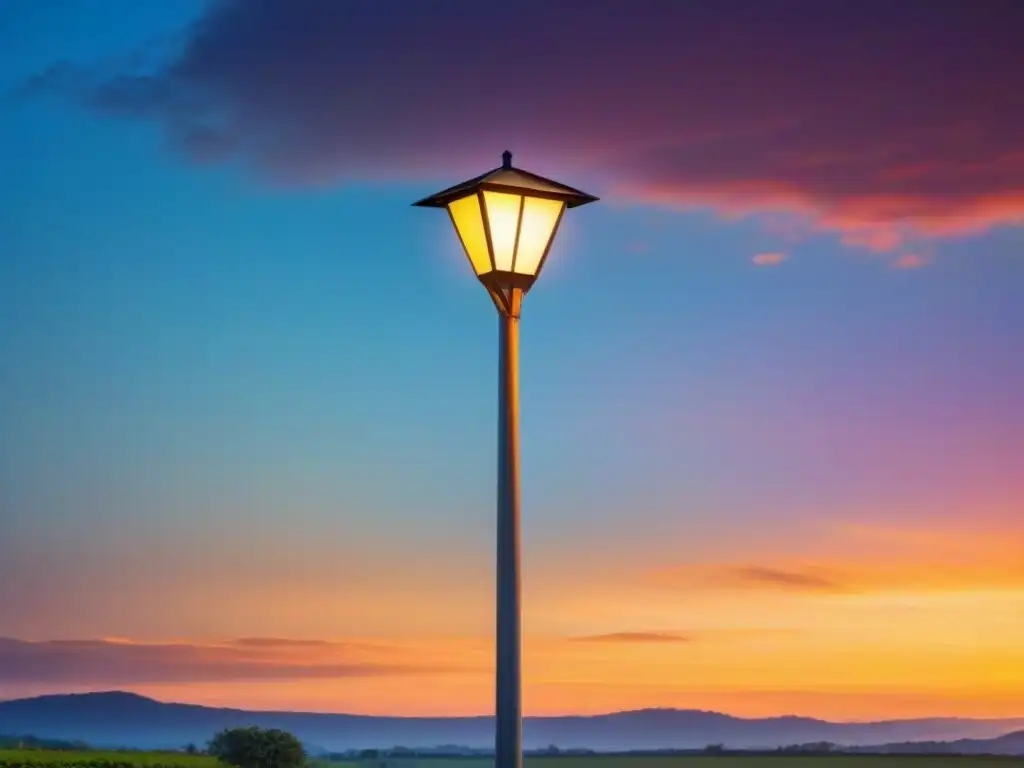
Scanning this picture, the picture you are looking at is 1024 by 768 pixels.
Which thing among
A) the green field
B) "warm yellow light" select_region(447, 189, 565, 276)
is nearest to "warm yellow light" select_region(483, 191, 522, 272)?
"warm yellow light" select_region(447, 189, 565, 276)

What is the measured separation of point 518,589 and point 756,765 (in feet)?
120

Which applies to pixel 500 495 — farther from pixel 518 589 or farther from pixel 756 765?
pixel 756 765

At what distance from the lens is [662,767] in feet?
140

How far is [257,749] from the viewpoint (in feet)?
76.3

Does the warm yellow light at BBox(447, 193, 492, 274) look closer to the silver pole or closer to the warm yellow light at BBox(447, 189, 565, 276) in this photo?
the warm yellow light at BBox(447, 189, 565, 276)

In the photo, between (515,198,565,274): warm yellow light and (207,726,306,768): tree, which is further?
(207,726,306,768): tree

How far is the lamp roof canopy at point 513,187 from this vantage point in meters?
8.84

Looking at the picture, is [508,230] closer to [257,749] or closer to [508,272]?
[508,272]

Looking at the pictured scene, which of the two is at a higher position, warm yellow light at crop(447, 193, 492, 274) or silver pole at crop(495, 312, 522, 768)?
warm yellow light at crop(447, 193, 492, 274)

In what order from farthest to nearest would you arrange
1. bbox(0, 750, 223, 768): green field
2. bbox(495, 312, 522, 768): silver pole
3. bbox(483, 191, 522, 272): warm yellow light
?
bbox(0, 750, 223, 768): green field, bbox(483, 191, 522, 272): warm yellow light, bbox(495, 312, 522, 768): silver pole

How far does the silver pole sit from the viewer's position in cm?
849

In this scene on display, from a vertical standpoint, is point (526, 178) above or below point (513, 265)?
above

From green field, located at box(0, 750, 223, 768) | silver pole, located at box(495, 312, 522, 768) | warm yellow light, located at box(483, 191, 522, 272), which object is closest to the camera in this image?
silver pole, located at box(495, 312, 522, 768)

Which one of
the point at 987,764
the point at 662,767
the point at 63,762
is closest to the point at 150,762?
the point at 63,762
